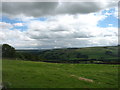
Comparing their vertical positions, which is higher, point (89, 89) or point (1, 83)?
point (1, 83)

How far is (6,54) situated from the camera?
8819cm

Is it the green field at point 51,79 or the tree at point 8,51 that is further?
the tree at point 8,51

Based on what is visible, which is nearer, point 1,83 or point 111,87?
point 1,83

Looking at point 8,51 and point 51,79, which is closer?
point 51,79

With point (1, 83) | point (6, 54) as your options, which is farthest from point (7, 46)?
point (1, 83)

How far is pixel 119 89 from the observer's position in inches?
999

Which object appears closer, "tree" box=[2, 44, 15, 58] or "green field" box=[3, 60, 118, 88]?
"green field" box=[3, 60, 118, 88]

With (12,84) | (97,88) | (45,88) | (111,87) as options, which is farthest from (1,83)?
(111,87)

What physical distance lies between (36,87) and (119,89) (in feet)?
48.3

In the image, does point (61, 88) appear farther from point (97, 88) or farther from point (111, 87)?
point (111, 87)

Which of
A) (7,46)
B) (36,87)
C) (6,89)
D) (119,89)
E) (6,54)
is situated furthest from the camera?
(7,46)

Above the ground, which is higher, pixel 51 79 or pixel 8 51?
pixel 8 51

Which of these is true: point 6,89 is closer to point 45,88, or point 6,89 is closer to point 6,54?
point 45,88

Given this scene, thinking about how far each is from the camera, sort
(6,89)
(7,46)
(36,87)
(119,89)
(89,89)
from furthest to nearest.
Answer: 1. (7,46)
2. (119,89)
3. (89,89)
4. (36,87)
5. (6,89)
